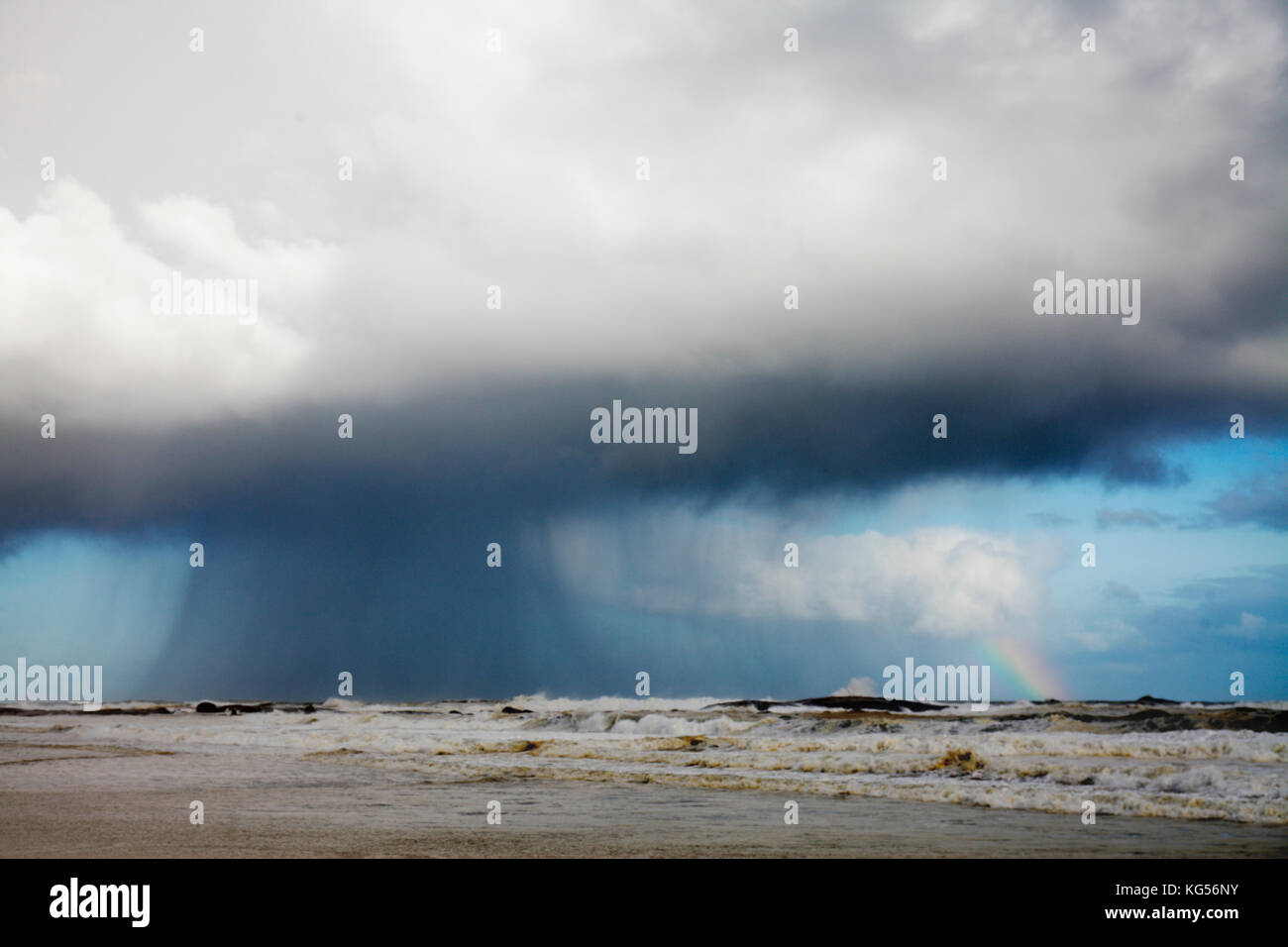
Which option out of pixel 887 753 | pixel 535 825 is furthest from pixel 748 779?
pixel 535 825

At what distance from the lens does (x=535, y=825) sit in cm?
1455

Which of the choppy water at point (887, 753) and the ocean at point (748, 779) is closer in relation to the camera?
the ocean at point (748, 779)

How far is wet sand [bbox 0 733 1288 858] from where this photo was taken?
12.3 metres

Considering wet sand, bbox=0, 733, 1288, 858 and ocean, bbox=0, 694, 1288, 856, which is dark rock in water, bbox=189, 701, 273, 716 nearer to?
ocean, bbox=0, 694, 1288, 856

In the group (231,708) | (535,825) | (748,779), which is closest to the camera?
(535,825)

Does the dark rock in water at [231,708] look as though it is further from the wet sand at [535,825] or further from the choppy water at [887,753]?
the wet sand at [535,825]

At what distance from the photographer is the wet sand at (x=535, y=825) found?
12.3m

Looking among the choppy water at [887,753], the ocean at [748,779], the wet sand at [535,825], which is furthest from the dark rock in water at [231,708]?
the wet sand at [535,825]

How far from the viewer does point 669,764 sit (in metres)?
25.3

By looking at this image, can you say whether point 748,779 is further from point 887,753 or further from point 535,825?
point 535,825

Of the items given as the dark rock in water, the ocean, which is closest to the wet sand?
the ocean
